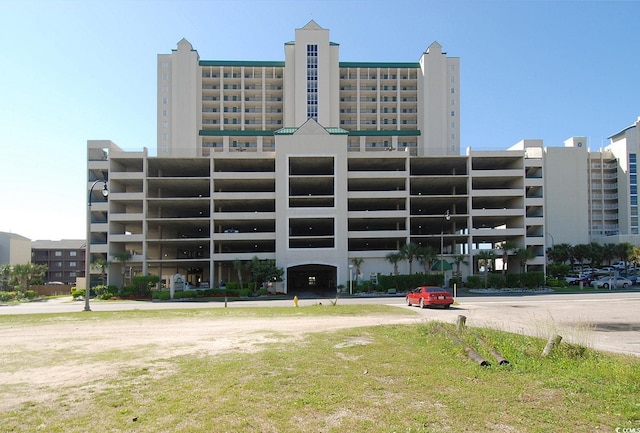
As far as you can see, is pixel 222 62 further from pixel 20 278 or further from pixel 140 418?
pixel 140 418

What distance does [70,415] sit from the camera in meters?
7.12

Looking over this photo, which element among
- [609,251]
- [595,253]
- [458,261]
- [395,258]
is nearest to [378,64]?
[458,261]

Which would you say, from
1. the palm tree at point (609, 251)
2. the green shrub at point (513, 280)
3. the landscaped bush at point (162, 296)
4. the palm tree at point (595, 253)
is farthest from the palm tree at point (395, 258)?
the palm tree at point (609, 251)

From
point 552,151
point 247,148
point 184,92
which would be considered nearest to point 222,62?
point 184,92

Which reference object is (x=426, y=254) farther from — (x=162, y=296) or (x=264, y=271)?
(x=162, y=296)

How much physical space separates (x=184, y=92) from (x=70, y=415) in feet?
273

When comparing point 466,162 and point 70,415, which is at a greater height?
point 466,162

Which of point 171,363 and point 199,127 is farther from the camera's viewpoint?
point 199,127

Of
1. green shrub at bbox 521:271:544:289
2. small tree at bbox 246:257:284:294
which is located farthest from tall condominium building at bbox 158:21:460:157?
small tree at bbox 246:257:284:294

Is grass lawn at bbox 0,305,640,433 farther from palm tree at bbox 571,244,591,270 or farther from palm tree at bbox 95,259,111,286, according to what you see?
palm tree at bbox 571,244,591,270

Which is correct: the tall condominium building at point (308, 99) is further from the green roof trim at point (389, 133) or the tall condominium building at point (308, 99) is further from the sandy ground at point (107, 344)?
the sandy ground at point (107, 344)

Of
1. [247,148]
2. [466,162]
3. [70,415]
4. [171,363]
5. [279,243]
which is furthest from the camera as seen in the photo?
[247,148]

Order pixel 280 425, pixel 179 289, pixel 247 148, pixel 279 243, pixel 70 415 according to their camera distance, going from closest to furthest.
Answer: pixel 280 425
pixel 70 415
pixel 179 289
pixel 279 243
pixel 247 148

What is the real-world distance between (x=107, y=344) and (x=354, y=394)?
9907 mm
